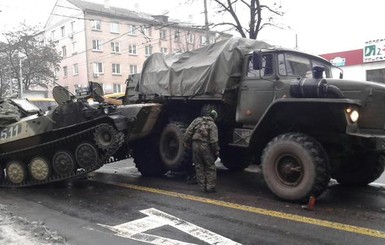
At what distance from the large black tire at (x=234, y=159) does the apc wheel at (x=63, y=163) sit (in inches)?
137

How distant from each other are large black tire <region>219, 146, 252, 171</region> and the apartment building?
3840cm

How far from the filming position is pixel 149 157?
34.9ft

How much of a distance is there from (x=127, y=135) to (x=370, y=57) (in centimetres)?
1949

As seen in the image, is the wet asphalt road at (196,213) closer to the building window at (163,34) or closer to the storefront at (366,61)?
the storefront at (366,61)

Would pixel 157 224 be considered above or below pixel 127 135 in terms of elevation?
below

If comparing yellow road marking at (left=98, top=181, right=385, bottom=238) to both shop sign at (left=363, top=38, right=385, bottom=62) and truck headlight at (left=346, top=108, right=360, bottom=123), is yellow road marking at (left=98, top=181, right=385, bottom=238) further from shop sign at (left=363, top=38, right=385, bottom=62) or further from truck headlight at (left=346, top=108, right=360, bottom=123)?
shop sign at (left=363, top=38, right=385, bottom=62)

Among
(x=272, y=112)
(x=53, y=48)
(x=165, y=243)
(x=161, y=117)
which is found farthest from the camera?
(x=53, y=48)

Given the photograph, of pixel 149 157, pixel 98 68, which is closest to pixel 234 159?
pixel 149 157

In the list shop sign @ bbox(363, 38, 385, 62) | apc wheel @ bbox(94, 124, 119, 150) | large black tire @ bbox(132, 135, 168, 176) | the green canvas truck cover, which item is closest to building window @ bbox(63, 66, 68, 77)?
shop sign @ bbox(363, 38, 385, 62)

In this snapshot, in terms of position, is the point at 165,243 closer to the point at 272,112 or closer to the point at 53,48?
the point at 272,112

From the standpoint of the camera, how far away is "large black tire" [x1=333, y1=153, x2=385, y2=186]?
804cm

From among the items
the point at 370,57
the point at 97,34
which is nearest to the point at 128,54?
the point at 97,34

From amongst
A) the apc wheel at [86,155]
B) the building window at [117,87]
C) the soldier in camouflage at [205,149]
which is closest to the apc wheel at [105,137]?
the apc wheel at [86,155]

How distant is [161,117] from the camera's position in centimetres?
1038
